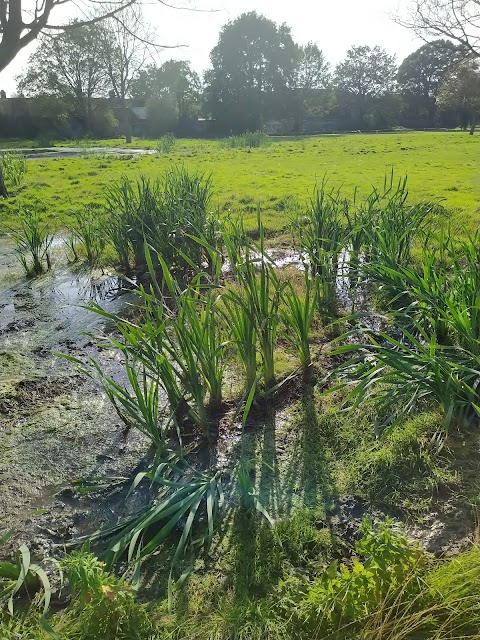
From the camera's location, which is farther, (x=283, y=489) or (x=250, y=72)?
(x=250, y=72)

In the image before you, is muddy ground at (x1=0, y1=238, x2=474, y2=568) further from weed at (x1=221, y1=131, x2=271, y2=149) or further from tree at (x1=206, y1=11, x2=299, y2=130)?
tree at (x1=206, y1=11, x2=299, y2=130)

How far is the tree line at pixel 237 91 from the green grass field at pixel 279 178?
2118 cm

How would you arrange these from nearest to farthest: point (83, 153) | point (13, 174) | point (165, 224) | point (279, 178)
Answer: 1. point (165, 224)
2. point (279, 178)
3. point (13, 174)
4. point (83, 153)

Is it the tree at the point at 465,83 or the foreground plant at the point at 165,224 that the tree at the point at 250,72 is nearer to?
the tree at the point at 465,83

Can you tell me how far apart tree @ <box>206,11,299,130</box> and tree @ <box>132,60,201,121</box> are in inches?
67.4

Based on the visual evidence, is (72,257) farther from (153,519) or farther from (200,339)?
(153,519)

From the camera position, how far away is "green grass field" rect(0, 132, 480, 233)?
756 centimetres

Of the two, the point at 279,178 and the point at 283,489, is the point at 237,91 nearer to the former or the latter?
the point at 279,178

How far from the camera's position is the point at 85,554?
4.99 ft

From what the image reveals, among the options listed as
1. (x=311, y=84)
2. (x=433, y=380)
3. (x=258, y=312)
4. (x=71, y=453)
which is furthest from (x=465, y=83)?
(x=311, y=84)

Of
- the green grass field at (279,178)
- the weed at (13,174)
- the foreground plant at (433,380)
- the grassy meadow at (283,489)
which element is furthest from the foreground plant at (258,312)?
the weed at (13,174)

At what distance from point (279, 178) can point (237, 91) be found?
3877 cm

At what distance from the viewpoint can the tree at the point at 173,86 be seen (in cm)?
4456

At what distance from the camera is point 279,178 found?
34.6ft
